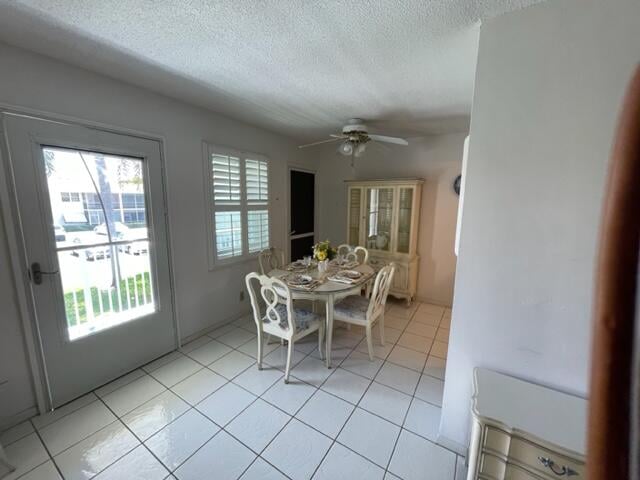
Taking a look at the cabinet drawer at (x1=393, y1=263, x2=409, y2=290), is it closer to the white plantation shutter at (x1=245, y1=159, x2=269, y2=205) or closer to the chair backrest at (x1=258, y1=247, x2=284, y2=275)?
the chair backrest at (x1=258, y1=247, x2=284, y2=275)

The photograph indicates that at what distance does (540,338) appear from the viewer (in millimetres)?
1288

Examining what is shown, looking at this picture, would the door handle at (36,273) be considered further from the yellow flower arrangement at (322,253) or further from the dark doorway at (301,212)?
the dark doorway at (301,212)

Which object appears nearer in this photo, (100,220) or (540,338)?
(540,338)

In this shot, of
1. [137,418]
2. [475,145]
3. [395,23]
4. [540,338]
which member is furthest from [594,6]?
[137,418]

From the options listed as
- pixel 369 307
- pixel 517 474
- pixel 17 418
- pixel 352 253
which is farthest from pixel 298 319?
pixel 17 418

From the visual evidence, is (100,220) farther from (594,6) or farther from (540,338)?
(594,6)

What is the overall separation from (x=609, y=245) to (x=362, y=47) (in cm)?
172

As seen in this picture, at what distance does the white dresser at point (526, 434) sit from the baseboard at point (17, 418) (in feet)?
8.71

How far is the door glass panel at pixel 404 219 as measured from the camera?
3.50 m

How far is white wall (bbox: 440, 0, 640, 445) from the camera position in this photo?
1.10m

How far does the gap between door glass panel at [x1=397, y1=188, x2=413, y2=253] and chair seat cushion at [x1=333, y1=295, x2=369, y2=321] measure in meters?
1.27

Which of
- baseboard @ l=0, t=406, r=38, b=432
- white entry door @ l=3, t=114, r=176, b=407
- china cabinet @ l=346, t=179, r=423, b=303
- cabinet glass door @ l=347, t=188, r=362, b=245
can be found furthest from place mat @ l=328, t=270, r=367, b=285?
baseboard @ l=0, t=406, r=38, b=432

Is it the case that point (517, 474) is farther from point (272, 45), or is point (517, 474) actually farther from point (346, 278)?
point (272, 45)

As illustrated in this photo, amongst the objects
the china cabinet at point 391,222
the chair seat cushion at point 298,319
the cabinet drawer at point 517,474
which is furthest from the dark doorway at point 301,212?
the cabinet drawer at point 517,474
